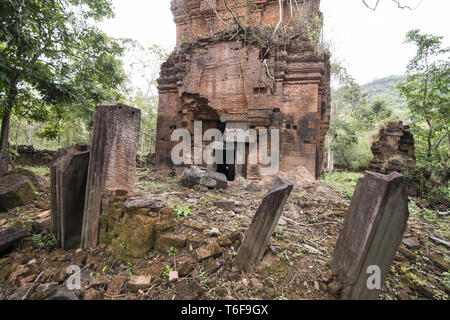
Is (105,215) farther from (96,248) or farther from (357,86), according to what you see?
(357,86)

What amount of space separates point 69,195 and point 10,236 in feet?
2.84

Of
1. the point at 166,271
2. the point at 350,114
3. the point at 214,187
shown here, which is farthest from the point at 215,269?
the point at 350,114

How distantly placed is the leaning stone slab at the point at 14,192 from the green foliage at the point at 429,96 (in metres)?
10.0

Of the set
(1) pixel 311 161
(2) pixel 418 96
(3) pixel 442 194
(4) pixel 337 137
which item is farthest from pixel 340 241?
(4) pixel 337 137

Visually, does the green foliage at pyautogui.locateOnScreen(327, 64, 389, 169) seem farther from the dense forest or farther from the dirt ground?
the dirt ground

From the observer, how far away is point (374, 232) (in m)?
1.55

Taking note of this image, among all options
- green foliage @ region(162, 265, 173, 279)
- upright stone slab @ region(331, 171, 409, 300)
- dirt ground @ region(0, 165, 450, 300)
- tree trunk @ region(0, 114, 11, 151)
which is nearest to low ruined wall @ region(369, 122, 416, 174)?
dirt ground @ region(0, 165, 450, 300)

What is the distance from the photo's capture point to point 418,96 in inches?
246

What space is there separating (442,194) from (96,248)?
7.45 m

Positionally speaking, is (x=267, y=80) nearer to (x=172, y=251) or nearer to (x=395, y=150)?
(x=395, y=150)

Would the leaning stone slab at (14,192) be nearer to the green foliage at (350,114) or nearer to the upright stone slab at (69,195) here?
the upright stone slab at (69,195)

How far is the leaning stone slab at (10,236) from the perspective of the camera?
2.27 metres

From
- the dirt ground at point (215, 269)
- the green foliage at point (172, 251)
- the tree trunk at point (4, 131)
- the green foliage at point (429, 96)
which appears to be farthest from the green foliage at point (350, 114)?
the tree trunk at point (4, 131)

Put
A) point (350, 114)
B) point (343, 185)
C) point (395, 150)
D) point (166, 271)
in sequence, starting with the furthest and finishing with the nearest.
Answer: point (350, 114), point (343, 185), point (395, 150), point (166, 271)
